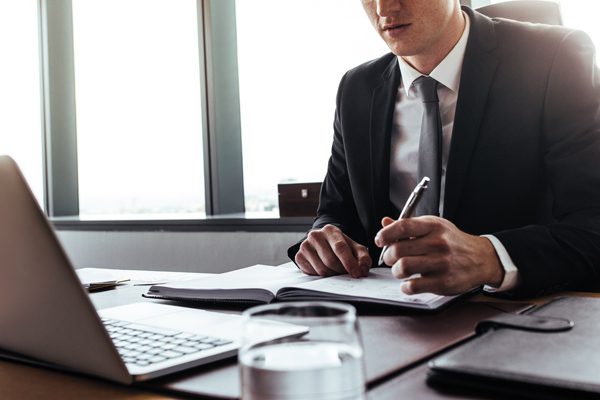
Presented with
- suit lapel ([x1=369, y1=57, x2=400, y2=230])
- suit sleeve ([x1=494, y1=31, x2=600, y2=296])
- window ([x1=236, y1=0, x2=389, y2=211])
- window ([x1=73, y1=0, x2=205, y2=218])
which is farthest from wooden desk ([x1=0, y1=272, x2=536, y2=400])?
window ([x1=73, y1=0, x2=205, y2=218])

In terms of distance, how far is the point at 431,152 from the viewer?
1.53m

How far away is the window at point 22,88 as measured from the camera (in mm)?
4098

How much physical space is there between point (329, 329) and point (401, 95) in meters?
1.45

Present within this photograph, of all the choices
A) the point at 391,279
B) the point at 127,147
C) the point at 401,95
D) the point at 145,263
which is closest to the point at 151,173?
the point at 127,147

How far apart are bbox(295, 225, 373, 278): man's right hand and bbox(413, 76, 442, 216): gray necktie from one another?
0.38m

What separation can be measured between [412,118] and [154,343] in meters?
1.17

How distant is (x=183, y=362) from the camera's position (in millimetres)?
667

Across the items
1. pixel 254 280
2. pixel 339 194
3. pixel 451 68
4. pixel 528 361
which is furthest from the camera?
pixel 339 194

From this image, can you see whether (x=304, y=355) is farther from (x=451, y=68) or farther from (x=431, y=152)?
(x=451, y=68)

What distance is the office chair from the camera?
5.65 ft

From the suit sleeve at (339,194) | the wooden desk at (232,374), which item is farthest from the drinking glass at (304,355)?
the suit sleeve at (339,194)

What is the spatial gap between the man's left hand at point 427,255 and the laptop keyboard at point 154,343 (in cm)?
29

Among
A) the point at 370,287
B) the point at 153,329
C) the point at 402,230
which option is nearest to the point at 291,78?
the point at 370,287

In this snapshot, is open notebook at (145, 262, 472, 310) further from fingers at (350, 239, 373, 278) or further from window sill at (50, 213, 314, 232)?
window sill at (50, 213, 314, 232)
